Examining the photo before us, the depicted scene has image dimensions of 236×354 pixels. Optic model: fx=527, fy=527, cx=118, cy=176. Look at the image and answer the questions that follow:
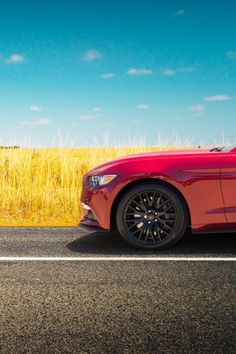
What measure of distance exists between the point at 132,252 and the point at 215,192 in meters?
1.18

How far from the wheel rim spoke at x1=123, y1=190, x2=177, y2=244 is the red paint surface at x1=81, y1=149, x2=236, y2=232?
196 mm

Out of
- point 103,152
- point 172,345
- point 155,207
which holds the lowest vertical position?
point 172,345

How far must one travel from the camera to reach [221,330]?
352 centimetres

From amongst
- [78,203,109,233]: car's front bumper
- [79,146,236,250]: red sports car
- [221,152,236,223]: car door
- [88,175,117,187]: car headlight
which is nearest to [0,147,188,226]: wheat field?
[78,203,109,233]: car's front bumper

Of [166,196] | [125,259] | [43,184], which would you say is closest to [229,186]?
[166,196]

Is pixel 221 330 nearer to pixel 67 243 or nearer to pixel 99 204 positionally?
pixel 99 204

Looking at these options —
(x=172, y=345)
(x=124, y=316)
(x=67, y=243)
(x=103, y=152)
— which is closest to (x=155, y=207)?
(x=67, y=243)

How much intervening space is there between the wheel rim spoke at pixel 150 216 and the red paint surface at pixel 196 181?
0.64ft

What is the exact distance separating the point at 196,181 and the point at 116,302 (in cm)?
223

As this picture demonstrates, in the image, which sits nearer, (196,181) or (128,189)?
(196,181)

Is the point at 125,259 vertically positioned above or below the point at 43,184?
below

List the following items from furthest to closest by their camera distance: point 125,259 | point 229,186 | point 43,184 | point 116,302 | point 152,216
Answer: point 43,184
point 152,216
point 229,186
point 125,259
point 116,302

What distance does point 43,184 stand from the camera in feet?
37.6

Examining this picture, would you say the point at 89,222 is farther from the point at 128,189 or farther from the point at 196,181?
the point at 196,181
